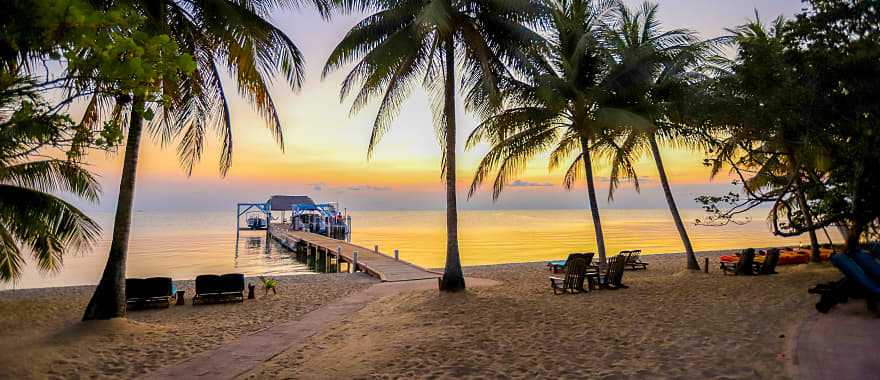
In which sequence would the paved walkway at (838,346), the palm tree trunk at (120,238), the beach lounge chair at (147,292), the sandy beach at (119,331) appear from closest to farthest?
the paved walkway at (838,346), the sandy beach at (119,331), the palm tree trunk at (120,238), the beach lounge chair at (147,292)

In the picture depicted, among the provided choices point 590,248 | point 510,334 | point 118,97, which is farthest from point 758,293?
point 590,248

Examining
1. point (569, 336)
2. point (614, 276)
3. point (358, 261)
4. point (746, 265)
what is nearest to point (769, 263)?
point (746, 265)

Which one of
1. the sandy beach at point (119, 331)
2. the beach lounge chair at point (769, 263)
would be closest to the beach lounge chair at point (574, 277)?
the sandy beach at point (119, 331)

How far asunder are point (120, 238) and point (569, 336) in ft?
26.2

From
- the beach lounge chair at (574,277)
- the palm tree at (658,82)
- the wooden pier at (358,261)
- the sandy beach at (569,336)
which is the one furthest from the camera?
the wooden pier at (358,261)

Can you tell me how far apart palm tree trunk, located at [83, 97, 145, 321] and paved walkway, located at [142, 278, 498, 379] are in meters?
2.88

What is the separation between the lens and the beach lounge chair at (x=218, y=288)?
38.2ft

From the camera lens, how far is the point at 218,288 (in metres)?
11.7

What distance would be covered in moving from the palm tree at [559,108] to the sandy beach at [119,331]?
6.16m

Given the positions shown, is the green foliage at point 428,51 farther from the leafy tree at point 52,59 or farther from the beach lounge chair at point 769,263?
the beach lounge chair at point 769,263

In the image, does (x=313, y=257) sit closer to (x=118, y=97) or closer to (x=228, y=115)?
(x=228, y=115)

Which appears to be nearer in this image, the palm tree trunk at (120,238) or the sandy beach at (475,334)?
the sandy beach at (475,334)

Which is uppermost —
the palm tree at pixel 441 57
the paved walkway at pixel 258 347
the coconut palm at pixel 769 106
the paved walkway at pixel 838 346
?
the palm tree at pixel 441 57

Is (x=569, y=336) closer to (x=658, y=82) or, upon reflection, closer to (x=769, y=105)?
(x=769, y=105)
